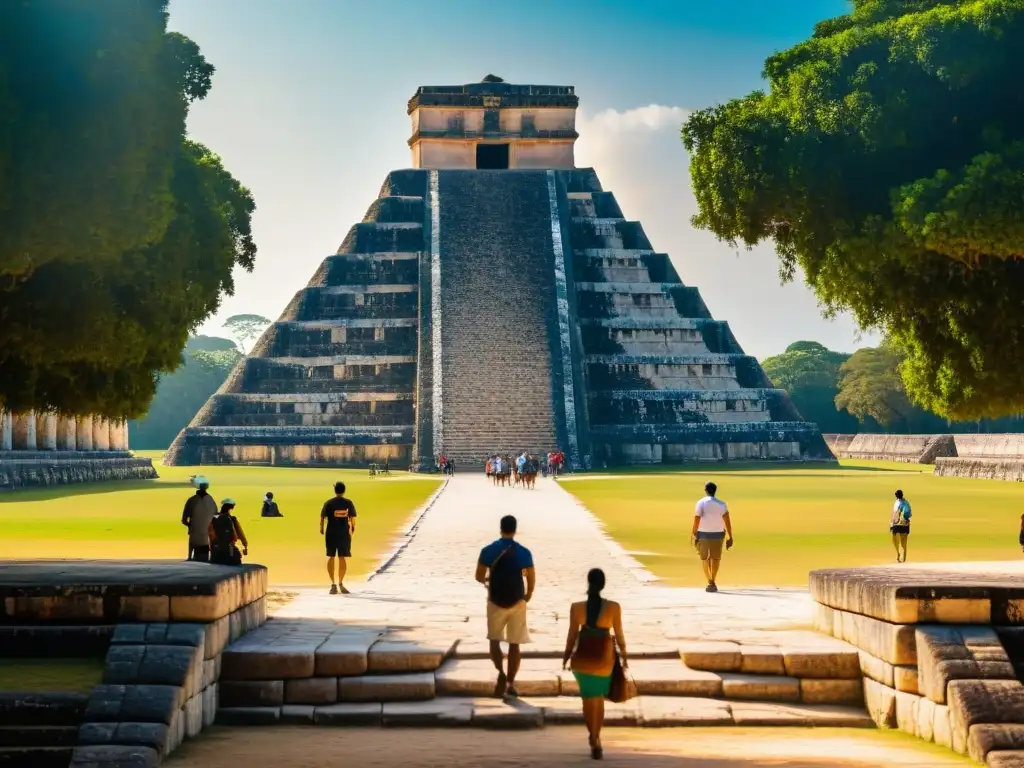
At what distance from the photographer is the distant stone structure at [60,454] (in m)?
38.8

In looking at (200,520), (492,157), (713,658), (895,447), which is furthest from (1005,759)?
(895,447)

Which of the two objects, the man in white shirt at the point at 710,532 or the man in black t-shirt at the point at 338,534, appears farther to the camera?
the man in white shirt at the point at 710,532

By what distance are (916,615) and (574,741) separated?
2634 millimetres

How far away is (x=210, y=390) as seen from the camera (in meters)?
95.8

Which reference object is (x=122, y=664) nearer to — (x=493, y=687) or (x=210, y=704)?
(x=210, y=704)

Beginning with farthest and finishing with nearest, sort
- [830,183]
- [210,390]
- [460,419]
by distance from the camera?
[210,390], [460,419], [830,183]

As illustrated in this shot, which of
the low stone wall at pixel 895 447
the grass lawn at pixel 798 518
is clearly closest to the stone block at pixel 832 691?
the grass lawn at pixel 798 518

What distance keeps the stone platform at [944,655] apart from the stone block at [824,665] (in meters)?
0.11

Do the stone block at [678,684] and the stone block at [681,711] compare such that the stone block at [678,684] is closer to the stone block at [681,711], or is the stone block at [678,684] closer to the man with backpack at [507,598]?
the stone block at [681,711]

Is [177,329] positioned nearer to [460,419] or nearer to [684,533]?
[684,533]

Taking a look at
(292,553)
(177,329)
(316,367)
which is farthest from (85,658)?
(316,367)

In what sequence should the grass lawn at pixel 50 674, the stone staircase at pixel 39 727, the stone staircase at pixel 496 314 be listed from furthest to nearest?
the stone staircase at pixel 496 314 → the grass lawn at pixel 50 674 → the stone staircase at pixel 39 727

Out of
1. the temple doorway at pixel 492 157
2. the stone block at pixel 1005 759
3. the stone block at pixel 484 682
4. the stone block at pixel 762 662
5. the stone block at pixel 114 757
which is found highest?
the temple doorway at pixel 492 157

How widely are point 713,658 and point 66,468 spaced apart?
33906 mm
